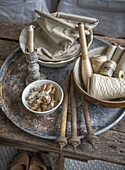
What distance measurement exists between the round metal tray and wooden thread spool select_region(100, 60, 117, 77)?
11 cm

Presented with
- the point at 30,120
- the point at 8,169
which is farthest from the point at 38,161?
the point at 30,120

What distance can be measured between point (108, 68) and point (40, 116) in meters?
0.25

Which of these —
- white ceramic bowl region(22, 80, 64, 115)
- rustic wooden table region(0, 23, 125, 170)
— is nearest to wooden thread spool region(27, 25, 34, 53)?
white ceramic bowl region(22, 80, 64, 115)

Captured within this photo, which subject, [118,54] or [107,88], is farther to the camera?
[118,54]

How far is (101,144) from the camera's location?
75 centimetres

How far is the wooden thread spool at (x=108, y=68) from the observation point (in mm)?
786

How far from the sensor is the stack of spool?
2.44 ft

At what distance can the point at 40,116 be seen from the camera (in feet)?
2.63

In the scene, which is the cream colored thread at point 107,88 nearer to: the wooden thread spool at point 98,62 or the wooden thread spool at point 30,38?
the wooden thread spool at point 98,62

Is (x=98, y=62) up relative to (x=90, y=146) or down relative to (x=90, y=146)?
up

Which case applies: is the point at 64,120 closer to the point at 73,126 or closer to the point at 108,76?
the point at 73,126

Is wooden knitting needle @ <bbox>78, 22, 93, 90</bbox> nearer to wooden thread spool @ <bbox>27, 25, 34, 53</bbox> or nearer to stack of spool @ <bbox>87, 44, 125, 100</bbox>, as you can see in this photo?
stack of spool @ <bbox>87, 44, 125, 100</bbox>

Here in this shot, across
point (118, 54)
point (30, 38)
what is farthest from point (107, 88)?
point (30, 38)

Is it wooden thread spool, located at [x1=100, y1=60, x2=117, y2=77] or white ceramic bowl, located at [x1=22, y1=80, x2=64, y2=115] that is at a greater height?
wooden thread spool, located at [x1=100, y1=60, x2=117, y2=77]
